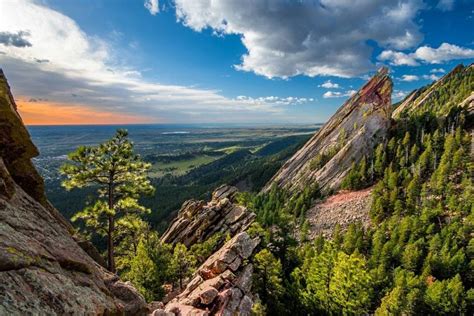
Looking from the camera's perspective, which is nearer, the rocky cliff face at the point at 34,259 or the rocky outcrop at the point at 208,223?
the rocky cliff face at the point at 34,259

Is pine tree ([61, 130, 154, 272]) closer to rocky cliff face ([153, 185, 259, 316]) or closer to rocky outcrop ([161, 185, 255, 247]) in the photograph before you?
rocky cliff face ([153, 185, 259, 316])

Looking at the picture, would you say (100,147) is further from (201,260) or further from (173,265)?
(201,260)

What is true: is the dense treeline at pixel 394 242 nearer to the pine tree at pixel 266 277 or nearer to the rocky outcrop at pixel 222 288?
the pine tree at pixel 266 277

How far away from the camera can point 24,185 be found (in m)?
16.7

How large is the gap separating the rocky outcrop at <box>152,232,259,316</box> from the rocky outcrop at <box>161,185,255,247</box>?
28.8 meters

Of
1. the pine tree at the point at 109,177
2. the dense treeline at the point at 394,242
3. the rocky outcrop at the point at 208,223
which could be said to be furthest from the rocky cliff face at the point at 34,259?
the rocky outcrop at the point at 208,223

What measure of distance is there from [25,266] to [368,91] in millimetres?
155152

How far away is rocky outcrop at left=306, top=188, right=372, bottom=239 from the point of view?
9506 centimetres

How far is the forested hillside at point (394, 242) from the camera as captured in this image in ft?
159

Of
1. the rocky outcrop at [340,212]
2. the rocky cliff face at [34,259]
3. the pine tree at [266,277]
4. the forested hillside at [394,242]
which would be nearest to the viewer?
the rocky cliff face at [34,259]

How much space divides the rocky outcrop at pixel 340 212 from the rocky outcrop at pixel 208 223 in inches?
1109

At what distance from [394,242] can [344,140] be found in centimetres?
6786

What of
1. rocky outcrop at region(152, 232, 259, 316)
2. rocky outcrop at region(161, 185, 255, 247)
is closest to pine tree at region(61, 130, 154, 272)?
rocky outcrop at region(152, 232, 259, 316)

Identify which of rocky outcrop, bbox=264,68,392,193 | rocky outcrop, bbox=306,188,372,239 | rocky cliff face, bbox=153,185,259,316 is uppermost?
rocky outcrop, bbox=264,68,392,193
